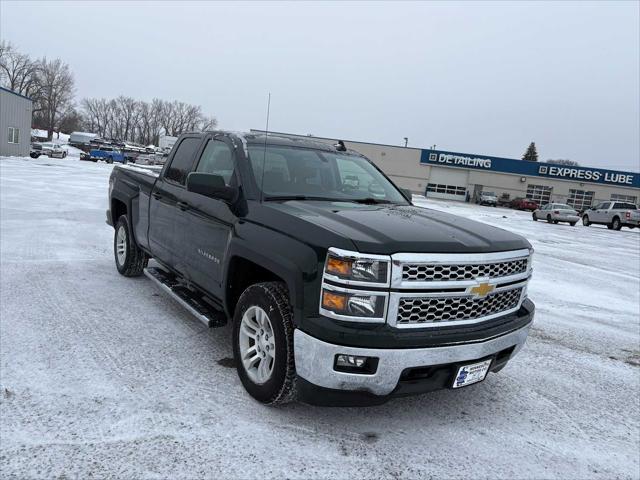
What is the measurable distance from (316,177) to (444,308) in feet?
5.89

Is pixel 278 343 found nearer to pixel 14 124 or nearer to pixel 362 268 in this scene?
pixel 362 268

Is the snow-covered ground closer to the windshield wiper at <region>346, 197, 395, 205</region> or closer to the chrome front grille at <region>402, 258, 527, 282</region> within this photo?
the chrome front grille at <region>402, 258, 527, 282</region>

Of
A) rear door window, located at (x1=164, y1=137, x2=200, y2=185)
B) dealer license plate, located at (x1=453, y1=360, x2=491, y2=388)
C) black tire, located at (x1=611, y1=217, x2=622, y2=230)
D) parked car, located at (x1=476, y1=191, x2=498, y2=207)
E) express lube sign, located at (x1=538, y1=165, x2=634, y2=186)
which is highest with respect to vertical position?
express lube sign, located at (x1=538, y1=165, x2=634, y2=186)

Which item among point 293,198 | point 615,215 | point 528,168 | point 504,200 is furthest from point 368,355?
point 528,168

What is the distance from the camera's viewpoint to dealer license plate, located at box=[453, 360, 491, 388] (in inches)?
117

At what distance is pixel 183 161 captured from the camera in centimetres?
497

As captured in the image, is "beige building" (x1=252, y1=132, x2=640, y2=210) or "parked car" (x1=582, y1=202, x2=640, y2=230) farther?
"beige building" (x1=252, y1=132, x2=640, y2=210)

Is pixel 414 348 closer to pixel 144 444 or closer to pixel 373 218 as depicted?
pixel 373 218

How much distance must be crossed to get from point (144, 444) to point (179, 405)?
0.46m

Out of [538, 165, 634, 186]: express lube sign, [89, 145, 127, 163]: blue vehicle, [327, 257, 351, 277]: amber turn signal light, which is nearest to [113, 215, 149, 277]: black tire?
[327, 257, 351, 277]: amber turn signal light

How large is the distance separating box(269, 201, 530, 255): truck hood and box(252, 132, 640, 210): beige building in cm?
5541

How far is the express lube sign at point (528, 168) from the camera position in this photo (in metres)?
58.1

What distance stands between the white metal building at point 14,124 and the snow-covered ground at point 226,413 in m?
40.3

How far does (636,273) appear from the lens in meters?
10.9
